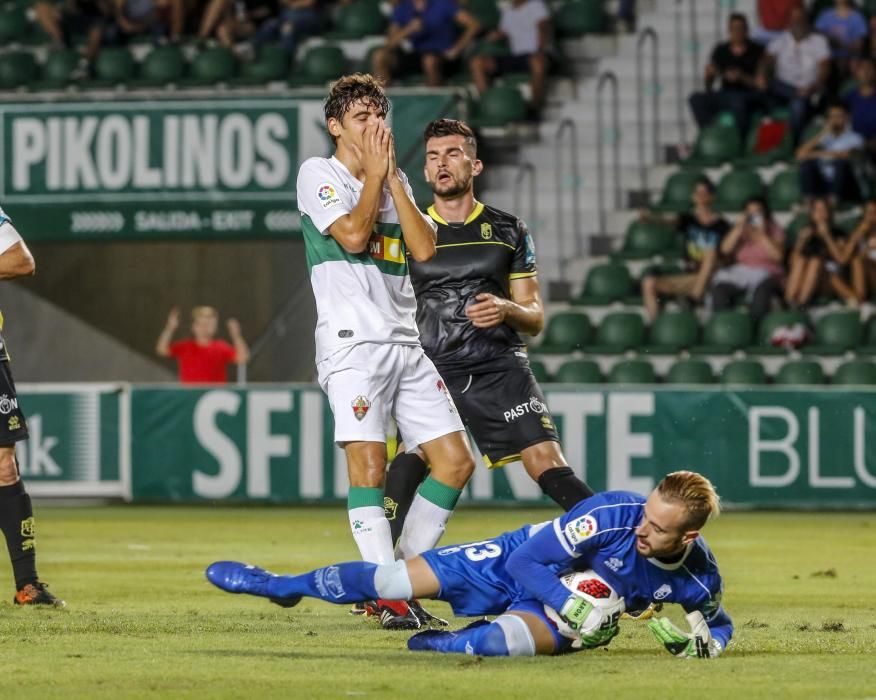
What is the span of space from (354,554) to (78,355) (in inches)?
401

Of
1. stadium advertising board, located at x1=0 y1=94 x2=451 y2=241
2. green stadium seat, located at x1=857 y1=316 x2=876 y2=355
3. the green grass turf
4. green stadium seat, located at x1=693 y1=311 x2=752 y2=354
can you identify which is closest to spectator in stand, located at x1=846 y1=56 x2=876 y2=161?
green stadium seat, located at x1=857 y1=316 x2=876 y2=355

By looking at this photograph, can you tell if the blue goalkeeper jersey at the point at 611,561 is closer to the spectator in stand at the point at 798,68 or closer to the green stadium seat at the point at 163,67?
the spectator in stand at the point at 798,68

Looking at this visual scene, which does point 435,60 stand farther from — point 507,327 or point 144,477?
point 507,327

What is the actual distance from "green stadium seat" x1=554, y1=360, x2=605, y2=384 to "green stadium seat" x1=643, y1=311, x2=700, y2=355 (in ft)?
1.92

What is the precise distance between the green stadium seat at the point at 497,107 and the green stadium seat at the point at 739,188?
2.57 metres

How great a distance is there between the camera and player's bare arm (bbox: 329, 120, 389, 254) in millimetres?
6887

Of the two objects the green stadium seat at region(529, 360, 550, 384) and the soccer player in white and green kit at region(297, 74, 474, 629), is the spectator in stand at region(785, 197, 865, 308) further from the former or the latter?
the soccer player in white and green kit at region(297, 74, 474, 629)

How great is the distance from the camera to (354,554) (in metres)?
11.3

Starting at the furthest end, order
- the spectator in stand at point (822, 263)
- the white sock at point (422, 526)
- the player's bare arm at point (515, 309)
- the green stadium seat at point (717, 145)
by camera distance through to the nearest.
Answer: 1. the green stadium seat at point (717, 145)
2. the spectator in stand at point (822, 263)
3. the player's bare arm at point (515, 309)
4. the white sock at point (422, 526)

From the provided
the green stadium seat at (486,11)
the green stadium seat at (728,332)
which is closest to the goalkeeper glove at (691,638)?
the green stadium seat at (728,332)

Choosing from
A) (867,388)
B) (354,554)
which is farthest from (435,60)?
(354,554)

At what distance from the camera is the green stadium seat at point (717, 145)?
1870 cm

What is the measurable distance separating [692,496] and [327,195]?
6.81 ft

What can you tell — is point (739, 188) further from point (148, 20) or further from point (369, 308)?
point (369, 308)
